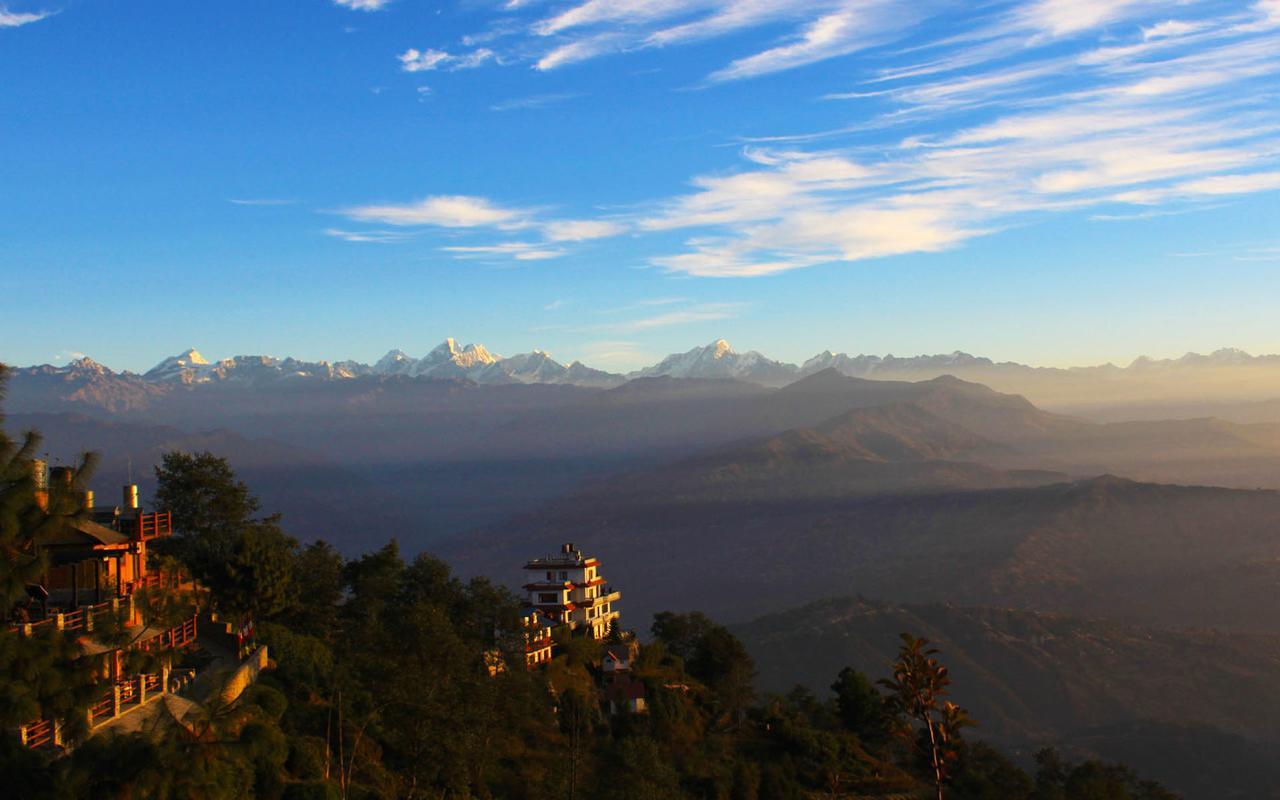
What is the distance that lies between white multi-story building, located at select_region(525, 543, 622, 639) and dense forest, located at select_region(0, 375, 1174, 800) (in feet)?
20.0

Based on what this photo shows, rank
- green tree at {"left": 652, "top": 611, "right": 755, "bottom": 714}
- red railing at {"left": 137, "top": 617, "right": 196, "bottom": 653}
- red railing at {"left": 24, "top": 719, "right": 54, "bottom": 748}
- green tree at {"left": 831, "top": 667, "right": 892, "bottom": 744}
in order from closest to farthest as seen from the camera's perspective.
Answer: red railing at {"left": 24, "top": 719, "right": 54, "bottom": 748}, red railing at {"left": 137, "top": 617, "right": 196, "bottom": 653}, green tree at {"left": 831, "top": 667, "right": 892, "bottom": 744}, green tree at {"left": 652, "top": 611, "right": 755, "bottom": 714}

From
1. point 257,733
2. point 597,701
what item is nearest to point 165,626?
point 257,733

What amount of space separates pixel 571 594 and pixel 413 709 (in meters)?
46.4

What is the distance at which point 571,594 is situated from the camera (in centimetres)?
8506

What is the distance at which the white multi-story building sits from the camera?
274ft

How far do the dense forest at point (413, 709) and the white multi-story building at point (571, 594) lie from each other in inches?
240

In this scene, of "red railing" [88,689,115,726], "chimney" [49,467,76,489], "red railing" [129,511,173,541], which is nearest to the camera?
"chimney" [49,467,76,489]

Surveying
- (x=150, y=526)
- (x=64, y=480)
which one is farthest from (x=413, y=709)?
(x=64, y=480)

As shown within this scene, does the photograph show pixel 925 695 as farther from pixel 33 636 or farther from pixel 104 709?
pixel 33 636

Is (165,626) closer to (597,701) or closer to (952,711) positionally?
(952,711)

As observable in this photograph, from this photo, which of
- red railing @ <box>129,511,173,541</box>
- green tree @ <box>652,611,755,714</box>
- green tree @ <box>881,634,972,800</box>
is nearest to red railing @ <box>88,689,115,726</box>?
red railing @ <box>129,511,173,541</box>

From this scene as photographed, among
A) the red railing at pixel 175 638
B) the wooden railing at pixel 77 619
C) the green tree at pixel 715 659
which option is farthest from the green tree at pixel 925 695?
the green tree at pixel 715 659

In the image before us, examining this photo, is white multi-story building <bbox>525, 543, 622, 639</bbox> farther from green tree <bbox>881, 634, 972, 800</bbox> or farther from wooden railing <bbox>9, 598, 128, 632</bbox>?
wooden railing <bbox>9, 598, 128, 632</bbox>

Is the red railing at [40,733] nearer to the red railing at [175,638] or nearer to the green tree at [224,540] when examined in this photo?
the red railing at [175,638]
